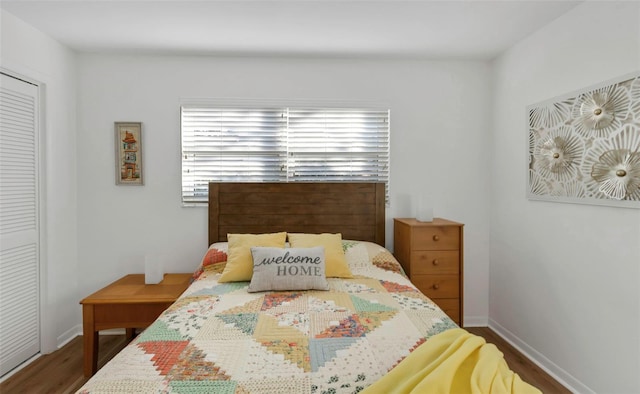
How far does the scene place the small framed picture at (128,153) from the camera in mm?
3307

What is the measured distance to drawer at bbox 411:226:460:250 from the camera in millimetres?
3072

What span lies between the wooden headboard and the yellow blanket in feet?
6.48

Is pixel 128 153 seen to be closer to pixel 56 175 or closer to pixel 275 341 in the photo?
pixel 56 175

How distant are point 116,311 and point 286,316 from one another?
1464 millimetres

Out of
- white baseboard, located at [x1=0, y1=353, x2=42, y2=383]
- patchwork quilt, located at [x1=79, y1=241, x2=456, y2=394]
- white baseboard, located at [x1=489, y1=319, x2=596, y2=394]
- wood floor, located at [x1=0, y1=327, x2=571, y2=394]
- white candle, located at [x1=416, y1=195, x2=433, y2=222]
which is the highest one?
white candle, located at [x1=416, y1=195, x2=433, y2=222]

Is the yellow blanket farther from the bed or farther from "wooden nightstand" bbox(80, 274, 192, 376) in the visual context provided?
"wooden nightstand" bbox(80, 274, 192, 376)

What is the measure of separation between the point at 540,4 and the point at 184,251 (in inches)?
130

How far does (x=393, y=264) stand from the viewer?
297 centimetres

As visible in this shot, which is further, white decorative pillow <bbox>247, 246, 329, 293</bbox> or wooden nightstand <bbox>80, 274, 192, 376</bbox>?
wooden nightstand <bbox>80, 274, 192, 376</bbox>

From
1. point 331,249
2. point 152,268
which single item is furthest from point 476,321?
point 152,268

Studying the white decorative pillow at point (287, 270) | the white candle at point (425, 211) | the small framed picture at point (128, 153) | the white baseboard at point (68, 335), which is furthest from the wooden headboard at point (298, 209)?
the white baseboard at point (68, 335)

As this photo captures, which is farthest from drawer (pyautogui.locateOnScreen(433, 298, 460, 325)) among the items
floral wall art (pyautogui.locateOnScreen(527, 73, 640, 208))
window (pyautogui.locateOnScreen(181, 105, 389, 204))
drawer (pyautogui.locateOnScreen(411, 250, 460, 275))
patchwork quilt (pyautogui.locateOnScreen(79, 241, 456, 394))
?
window (pyautogui.locateOnScreen(181, 105, 389, 204))

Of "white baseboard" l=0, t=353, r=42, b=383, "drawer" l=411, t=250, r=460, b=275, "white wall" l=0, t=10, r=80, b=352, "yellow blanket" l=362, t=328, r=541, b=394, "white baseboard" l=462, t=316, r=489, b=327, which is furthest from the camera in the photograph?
"white baseboard" l=462, t=316, r=489, b=327

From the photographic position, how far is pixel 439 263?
3.10m
